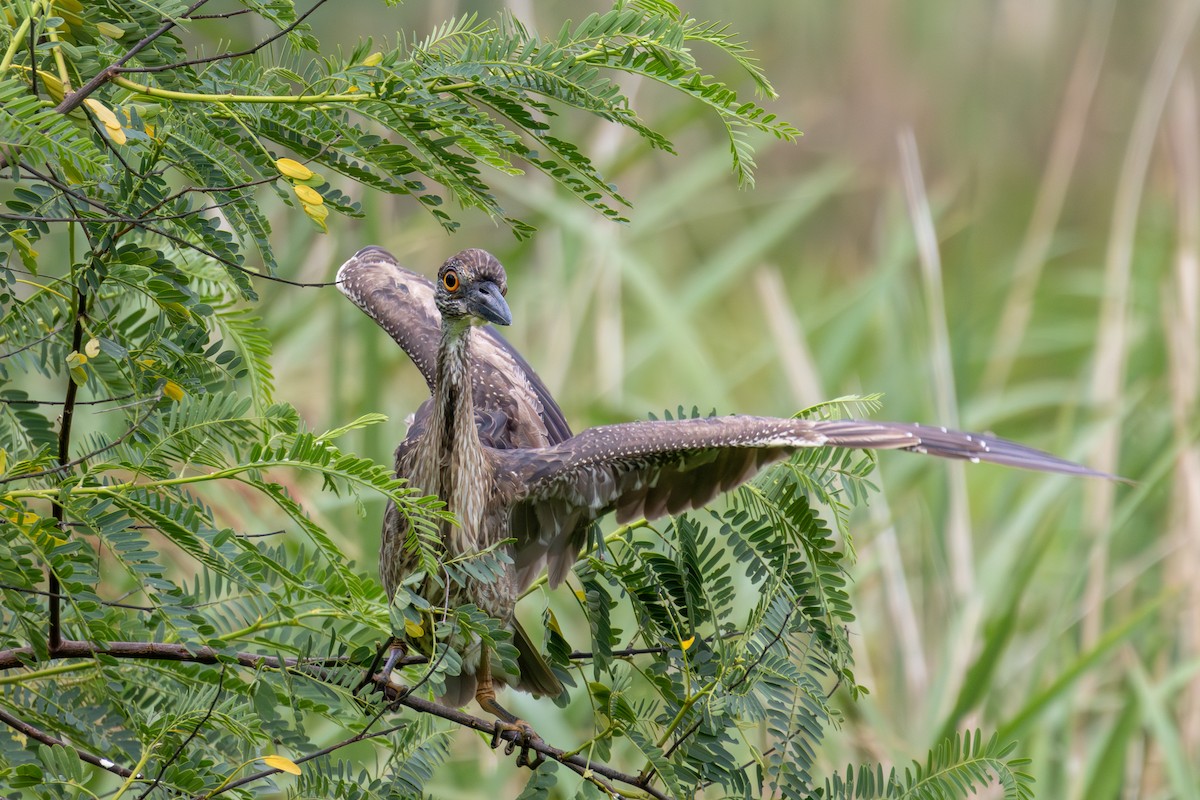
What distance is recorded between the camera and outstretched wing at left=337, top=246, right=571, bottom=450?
15.3ft

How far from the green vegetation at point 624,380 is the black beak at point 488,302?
1.31 ft

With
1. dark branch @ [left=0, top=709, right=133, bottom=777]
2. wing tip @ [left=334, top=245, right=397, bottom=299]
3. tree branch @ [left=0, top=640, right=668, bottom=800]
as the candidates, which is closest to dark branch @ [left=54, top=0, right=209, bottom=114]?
tree branch @ [left=0, top=640, right=668, bottom=800]

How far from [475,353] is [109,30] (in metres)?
2.92

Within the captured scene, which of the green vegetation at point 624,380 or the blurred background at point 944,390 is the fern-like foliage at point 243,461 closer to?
the green vegetation at point 624,380

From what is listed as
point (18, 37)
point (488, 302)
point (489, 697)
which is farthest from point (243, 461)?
point (489, 697)

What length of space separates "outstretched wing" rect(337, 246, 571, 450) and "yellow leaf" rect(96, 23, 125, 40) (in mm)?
2338

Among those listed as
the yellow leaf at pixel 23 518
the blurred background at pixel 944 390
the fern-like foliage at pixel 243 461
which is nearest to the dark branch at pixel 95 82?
the fern-like foliage at pixel 243 461

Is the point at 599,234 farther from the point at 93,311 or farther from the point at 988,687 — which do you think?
the point at 93,311

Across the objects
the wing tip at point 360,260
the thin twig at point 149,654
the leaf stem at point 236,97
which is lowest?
the thin twig at point 149,654

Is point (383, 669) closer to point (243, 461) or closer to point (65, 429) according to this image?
point (243, 461)

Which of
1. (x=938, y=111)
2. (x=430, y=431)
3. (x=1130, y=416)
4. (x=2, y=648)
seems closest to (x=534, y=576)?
(x=430, y=431)

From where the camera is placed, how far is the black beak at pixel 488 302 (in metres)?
3.58

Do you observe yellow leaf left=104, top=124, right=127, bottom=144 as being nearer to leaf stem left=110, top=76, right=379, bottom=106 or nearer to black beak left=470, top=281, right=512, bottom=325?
leaf stem left=110, top=76, right=379, bottom=106

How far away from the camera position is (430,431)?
381cm
